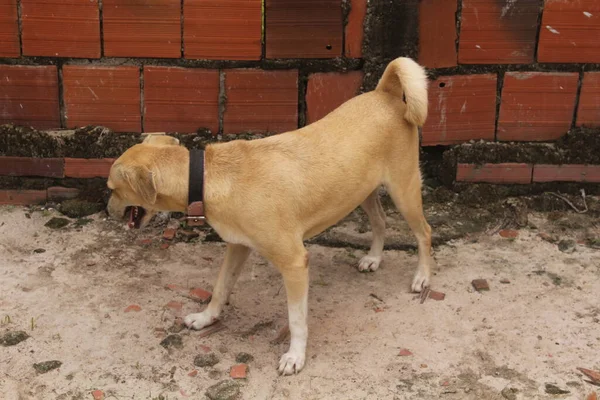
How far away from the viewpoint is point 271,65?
13.0ft

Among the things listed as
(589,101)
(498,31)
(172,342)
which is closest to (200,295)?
(172,342)

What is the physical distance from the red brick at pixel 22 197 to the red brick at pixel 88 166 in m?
0.23

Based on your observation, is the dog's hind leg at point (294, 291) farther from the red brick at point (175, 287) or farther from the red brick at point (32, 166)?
the red brick at point (32, 166)

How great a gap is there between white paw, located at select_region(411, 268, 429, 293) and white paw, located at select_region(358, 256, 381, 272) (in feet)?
0.85

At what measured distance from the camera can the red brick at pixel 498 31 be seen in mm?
3951

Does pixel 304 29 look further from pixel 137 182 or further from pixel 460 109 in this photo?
pixel 137 182

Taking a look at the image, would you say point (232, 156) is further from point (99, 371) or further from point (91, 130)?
point (91, 130)

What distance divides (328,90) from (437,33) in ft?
2.26

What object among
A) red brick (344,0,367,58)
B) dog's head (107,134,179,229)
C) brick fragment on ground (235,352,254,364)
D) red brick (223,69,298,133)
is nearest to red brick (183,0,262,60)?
red brick (223,69,298,133)

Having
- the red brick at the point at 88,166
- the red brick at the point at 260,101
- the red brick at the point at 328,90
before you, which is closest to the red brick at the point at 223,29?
the red brick at the point at 260,101

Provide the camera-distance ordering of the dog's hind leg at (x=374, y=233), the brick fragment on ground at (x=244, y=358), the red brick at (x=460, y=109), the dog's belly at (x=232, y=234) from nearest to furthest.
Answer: the dog's belly at (x=232, y=234)
the brick fragment on ground at (x=244, y=358)
the dog's hind leg at (x=374, y=233)
the red brick at (x=460, y=109)

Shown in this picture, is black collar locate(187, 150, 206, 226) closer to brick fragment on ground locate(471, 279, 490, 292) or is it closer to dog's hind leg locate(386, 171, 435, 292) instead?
dog's hind leg locate(386, 171, 435, 292)

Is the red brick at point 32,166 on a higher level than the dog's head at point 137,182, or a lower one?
lower

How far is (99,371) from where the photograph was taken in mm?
2855
